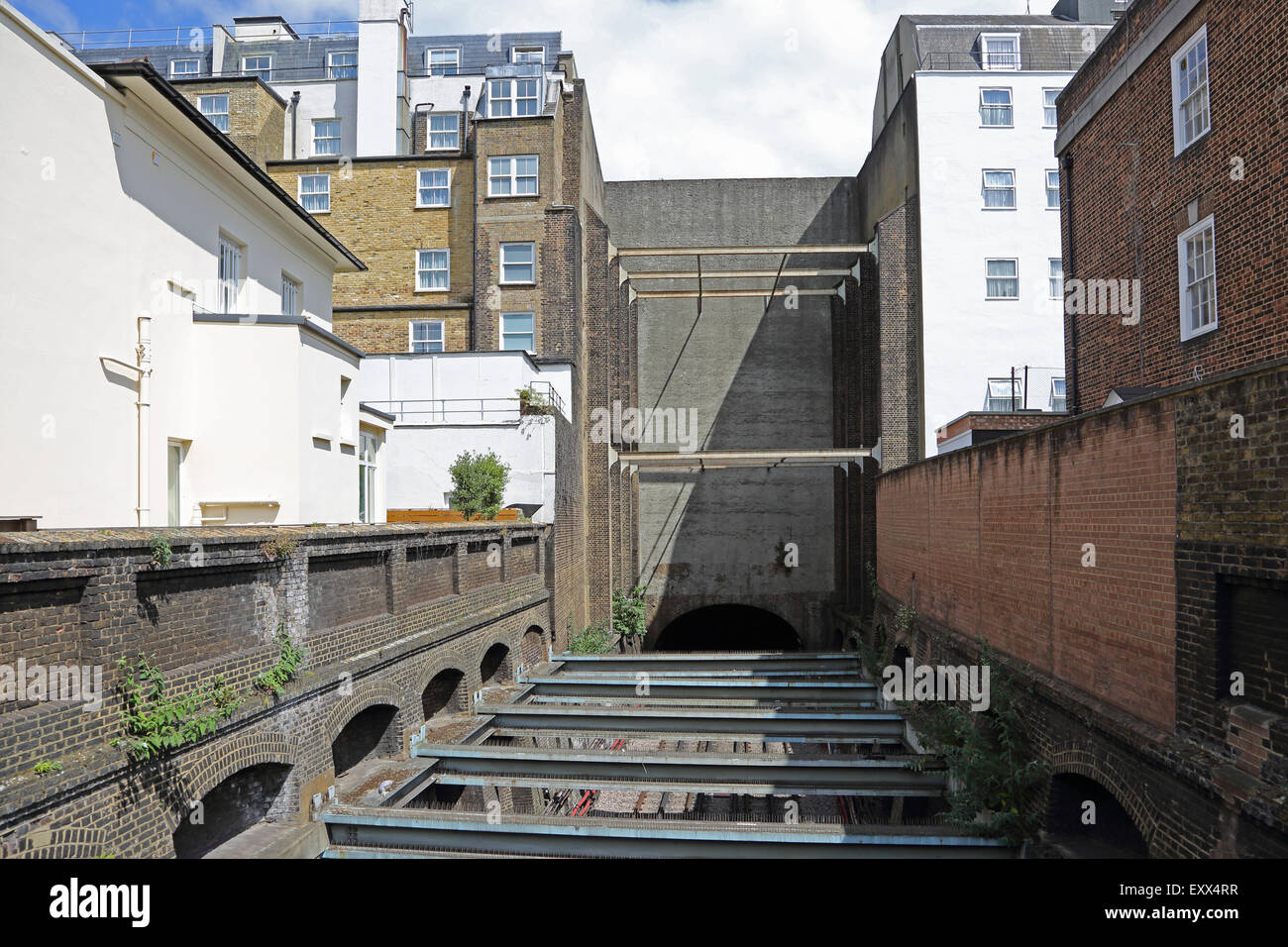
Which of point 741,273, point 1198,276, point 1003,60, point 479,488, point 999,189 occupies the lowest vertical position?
point 479,488

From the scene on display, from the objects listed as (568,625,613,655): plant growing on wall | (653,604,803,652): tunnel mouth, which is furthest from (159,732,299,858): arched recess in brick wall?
(653,604,803,652): tunnel mouth

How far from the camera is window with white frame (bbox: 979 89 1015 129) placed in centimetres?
2409

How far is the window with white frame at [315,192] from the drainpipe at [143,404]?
52.7ft

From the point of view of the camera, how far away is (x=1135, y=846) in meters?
7.74

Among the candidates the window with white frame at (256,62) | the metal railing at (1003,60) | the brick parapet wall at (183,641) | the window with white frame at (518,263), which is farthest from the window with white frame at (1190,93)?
the window with white frame at (256,62)

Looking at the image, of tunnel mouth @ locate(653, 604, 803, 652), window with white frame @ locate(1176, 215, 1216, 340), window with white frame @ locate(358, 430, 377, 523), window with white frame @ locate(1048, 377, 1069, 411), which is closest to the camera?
window with white frame @ locate(1176, 215, 1216, 340)

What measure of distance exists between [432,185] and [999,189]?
1578cm

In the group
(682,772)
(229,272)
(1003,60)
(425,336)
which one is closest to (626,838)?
(682,772)

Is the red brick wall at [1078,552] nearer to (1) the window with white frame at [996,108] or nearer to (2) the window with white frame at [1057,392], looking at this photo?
(2) the window with white frame at [1057,392]

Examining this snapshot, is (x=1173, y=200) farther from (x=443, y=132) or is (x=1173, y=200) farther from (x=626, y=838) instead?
(x=443, y=132)

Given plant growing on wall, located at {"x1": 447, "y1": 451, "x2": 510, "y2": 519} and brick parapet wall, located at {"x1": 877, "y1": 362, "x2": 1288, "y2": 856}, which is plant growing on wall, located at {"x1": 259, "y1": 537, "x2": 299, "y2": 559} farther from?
plant growing on wall, located at {"x1": 447, "y1": 451, "x2": 510, "y2": 519}

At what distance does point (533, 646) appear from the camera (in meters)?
18.1

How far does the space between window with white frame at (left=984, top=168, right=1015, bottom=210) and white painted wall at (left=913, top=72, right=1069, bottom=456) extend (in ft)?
0.49

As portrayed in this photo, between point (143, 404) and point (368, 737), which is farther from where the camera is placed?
point (368, 737)
